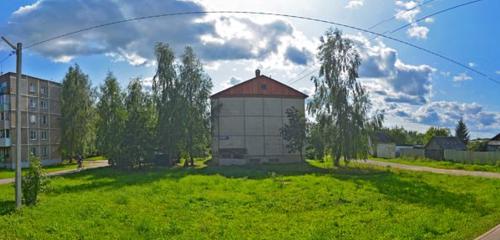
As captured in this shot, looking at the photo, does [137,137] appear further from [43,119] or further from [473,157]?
[473,157]

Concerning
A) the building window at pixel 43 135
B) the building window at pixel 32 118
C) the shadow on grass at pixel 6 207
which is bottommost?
the shadow on grass at pixel 6 207

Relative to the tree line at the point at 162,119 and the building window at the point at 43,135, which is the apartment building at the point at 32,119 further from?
the tree line at the point at 162,119

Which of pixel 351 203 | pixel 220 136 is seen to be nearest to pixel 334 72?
pixel 220 136

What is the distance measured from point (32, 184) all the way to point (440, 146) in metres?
50.9

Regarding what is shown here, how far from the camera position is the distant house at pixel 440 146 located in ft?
177

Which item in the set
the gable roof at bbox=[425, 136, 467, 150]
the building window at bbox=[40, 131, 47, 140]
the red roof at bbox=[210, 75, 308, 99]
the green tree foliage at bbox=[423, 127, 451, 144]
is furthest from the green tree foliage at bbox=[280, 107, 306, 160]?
the green tree foliage at bbox=[423, 127, 451, 144]

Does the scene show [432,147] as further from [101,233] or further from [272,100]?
[101,233]

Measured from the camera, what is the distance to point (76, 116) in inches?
2115

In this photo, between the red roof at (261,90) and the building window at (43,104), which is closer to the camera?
the red roof at (261,90)

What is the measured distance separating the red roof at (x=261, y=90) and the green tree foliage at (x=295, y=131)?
2.86 m

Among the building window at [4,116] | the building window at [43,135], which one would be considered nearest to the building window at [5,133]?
the building window at [4,116]

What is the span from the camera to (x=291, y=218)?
578 inches

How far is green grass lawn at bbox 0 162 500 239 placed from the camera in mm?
12047

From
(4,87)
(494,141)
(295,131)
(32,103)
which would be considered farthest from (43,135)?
(494,141)
